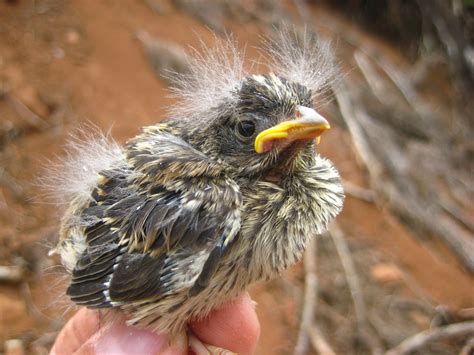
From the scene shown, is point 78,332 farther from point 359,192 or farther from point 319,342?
point 359,192

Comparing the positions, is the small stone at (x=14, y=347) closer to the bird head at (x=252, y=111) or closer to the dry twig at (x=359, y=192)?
the bird head at (x=252, y=111)

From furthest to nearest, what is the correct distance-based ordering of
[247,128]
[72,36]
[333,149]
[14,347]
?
[72,36], [333,149], [14,347], [247,128]

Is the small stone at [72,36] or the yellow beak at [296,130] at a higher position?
the yellow beak at [296,130]

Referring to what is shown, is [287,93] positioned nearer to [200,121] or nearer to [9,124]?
[200,121]

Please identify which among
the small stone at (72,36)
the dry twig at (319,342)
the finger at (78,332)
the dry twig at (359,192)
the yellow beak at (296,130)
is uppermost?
the yellow beak at (296,130)

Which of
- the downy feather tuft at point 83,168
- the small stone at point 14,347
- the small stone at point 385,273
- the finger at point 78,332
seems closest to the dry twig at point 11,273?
the small stone at point 14,347

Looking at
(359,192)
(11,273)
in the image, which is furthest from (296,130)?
(359,192)

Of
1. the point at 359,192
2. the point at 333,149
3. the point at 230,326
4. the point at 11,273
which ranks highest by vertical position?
the point at 230,326
